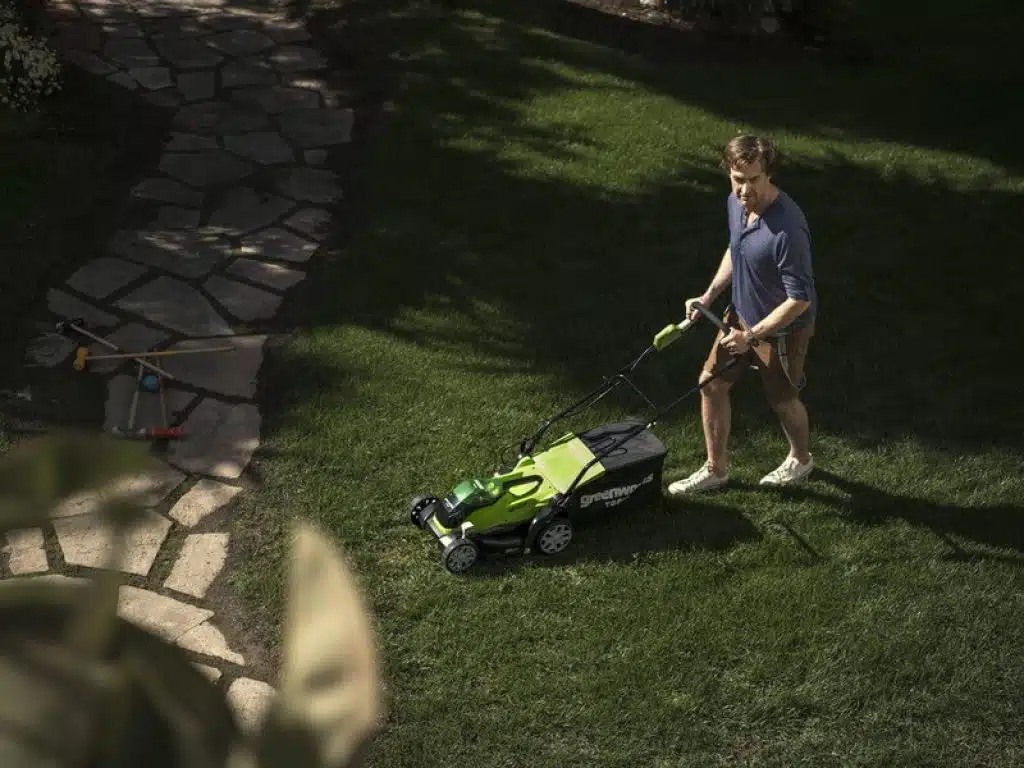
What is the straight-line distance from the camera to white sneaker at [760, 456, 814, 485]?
547 centimetres

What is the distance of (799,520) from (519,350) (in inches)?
78.0

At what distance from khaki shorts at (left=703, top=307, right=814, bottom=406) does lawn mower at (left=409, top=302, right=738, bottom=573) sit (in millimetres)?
85

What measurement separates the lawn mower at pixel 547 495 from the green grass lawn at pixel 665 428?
0.48 feet

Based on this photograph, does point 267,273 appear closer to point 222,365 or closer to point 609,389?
point 222,365

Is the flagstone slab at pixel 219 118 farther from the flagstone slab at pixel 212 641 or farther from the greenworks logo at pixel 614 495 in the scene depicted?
the flagstone slab at pixel 212 641

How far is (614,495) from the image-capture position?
5.10 m

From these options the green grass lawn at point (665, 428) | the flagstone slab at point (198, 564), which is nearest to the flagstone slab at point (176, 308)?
the green grass lawn at point (665, 428)

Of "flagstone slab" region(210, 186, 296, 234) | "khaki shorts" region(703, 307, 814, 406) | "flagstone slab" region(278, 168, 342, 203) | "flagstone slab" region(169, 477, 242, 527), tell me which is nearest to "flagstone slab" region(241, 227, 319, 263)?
"flagstone slab" region(210, 186, 296, 234)

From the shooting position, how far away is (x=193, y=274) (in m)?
7.16

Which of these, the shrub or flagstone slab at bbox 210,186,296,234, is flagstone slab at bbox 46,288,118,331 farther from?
the shrub

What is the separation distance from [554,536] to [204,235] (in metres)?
3.87

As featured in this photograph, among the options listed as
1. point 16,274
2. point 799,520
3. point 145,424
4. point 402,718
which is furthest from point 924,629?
point 16,274

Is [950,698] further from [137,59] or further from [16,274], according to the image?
[137,59]

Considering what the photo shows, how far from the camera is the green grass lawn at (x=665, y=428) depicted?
4.37 m
